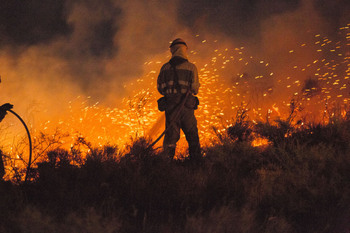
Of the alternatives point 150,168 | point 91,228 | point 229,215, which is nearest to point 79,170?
point 150,168

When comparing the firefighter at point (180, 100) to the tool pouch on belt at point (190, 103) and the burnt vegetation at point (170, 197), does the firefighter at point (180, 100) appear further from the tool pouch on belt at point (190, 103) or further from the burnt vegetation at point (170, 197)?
the burnt vegetation at point (170, 197)

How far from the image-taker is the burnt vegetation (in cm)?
300

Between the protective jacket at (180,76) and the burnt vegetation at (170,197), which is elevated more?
the protective jacket at (180,76)

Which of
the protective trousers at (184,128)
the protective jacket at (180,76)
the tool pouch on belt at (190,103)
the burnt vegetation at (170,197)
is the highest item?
the protective jacket at (180,76)

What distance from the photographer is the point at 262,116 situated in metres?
7.68

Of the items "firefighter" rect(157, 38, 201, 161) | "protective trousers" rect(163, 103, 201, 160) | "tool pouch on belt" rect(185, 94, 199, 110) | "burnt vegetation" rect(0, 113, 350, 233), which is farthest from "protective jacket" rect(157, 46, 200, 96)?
"burnt vegetation" rect(0, 113, 350, 233)

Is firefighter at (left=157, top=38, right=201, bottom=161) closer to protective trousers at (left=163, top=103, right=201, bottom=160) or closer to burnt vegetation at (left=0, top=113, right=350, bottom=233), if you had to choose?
protective trousers at (left=163, top=103, right=201, bottom=160)

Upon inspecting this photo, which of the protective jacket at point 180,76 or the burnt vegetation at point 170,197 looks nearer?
the burnt vegetation at point 170,197

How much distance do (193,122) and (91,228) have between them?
3.86 meters

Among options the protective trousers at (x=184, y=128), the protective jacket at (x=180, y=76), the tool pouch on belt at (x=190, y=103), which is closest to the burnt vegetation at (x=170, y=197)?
the protective trousers at (x=184, y=128)

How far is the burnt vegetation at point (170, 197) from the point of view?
9.86 feet

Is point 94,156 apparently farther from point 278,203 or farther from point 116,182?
point 278,203

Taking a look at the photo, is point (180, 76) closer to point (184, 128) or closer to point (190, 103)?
point (190, 103)

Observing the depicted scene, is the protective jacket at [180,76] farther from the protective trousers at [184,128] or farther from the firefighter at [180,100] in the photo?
the protective trousers at [184,128]
